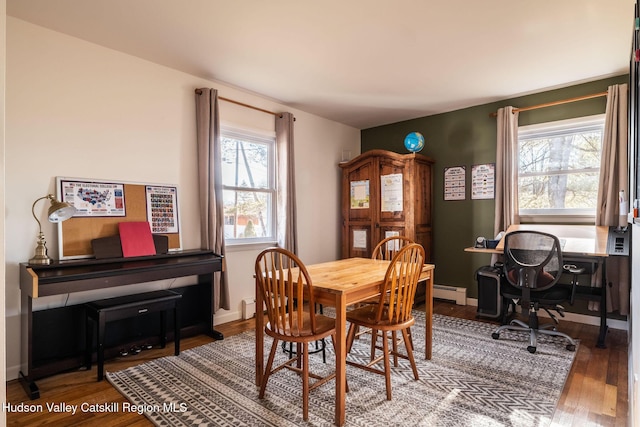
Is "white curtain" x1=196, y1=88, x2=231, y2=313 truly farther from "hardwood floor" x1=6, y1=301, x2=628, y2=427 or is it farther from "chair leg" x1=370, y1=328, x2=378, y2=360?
"chair leg" x1=370, y1=328, x2=378, y2=360

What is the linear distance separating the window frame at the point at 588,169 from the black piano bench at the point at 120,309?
150 inches

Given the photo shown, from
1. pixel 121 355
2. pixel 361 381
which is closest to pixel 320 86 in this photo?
pixel 361 381

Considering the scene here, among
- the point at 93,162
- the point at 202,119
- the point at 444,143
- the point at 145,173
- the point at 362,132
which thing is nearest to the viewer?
the point at 93,162

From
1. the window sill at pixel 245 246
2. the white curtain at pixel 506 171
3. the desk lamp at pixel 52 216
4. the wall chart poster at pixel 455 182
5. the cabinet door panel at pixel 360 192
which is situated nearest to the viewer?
the desk lamp at pixel 52 216

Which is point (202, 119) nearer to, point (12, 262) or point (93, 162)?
point (93, 162)

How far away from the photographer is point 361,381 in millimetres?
2389

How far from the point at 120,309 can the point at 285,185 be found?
222 centimetres

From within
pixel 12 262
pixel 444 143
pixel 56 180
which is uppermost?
pixel 444 143

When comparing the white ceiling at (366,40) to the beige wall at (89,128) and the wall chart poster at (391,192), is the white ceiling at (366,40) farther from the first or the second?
the wall chart poster at (391,192)

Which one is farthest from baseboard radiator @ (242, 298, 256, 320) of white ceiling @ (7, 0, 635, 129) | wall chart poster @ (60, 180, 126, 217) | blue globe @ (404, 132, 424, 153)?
blue globe @ (404, 132, 424, 153)

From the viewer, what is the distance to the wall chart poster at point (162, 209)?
10.3 ft

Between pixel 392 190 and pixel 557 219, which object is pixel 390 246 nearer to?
pixel 392 190

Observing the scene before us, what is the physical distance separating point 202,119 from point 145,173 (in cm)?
77

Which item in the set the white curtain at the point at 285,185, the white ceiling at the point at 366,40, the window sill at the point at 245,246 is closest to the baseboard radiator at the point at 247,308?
the window sill at the point at 245,246
